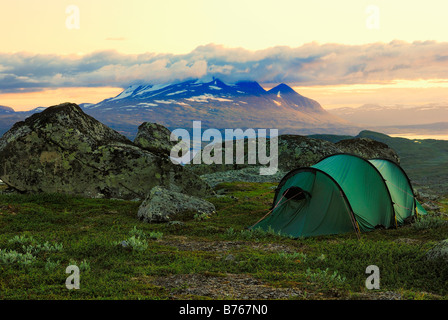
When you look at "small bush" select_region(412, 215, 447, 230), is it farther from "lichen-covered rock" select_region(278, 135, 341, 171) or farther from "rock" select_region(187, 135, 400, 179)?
"lichen-covered rock" select_region(278, 135, 341, 171)

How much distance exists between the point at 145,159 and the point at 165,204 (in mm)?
6919

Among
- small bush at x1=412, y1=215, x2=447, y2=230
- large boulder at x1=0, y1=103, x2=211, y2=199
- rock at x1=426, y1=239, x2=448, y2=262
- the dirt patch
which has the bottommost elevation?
small bush at x1=412, y1=215, x2=447, y2=230

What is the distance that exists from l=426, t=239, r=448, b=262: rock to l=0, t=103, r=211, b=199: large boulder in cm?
1828

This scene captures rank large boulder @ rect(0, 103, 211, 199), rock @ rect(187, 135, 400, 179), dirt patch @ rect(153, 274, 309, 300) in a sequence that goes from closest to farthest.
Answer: dirt patch @ rect(153, 274, 309, 300) < large boulder @ rect(0, 103, 211, 199) < rock @ rect(187, 135, 400, 179)

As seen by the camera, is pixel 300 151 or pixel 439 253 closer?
pixel 439 253

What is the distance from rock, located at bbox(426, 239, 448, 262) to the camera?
1248 cm

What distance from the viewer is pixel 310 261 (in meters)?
13.7

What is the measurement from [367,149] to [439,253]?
48351 mm

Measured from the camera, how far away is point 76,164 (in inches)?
1089

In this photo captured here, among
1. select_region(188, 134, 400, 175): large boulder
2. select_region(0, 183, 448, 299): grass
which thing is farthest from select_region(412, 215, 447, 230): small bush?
select_region(188, 134, 400, 175): large boulder

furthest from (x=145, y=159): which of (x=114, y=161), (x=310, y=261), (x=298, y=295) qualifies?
(x=298, y=295)

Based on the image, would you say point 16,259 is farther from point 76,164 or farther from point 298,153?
point 298,153

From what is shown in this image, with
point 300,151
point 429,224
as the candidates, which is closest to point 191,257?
point 429,224

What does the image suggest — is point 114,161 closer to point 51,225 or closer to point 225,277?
point 51,225
